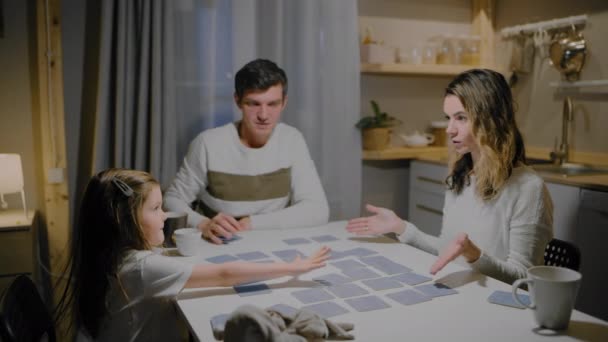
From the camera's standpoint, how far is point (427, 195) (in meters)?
3.36

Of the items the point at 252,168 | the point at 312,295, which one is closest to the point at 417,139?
Result: the point at 252,168

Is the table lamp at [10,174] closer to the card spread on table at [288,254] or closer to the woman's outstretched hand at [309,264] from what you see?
the card spread on table at [288,254]

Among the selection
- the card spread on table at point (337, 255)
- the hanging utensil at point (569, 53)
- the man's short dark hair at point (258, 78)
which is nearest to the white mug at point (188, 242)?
the card spread on table at point (337, 255)

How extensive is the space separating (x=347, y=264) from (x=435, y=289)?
28 centimetres

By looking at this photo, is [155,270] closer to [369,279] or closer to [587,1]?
[369,279]

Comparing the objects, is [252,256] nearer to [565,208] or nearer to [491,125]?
[491,125]

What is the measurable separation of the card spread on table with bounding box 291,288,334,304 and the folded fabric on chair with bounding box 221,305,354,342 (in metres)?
0.17

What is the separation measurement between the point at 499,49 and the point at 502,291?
285cm

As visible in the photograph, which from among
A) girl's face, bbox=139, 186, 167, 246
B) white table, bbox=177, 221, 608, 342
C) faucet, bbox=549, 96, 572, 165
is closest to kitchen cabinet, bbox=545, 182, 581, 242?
faucet, bbox=549, 96, 572, 165

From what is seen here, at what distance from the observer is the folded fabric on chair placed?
2.98 ft

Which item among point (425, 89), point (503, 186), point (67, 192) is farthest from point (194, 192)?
point (425, 89)

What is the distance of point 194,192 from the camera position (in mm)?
2375

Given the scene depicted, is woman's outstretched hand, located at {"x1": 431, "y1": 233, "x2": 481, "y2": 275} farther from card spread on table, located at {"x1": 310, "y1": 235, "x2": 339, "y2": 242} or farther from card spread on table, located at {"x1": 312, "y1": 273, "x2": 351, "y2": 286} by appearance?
card spread on table, located at {"x1": 310, "y1": 235, "x2": 339, "y2": 242}

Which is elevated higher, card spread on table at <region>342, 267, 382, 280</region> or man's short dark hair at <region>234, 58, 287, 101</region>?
man's short dark hair at <region>234, 58, 287, 101</region>
